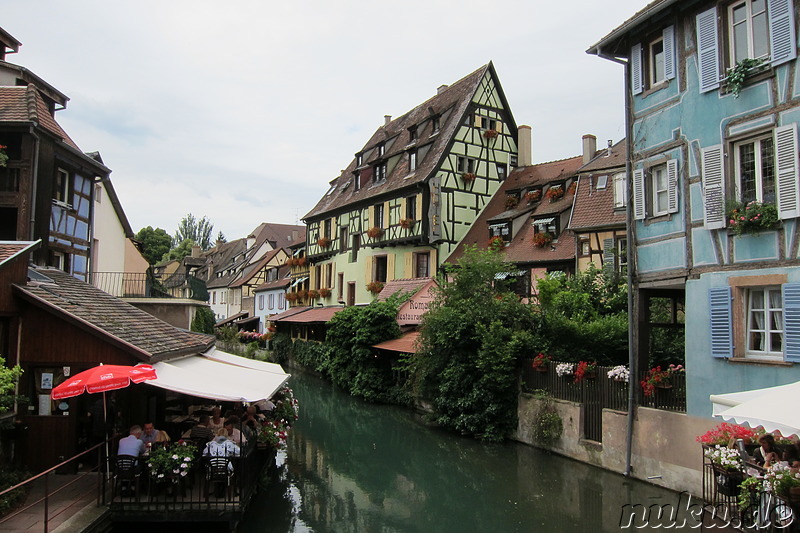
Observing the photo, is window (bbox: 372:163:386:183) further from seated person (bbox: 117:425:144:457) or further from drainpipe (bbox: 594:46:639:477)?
seated person (bbox: 117:425:144:457)

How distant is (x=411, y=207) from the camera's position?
93.9 ft

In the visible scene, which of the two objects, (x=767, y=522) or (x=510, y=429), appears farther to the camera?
(x=510, y=429)

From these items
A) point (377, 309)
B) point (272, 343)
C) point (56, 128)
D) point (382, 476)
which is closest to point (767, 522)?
point (382, 476)

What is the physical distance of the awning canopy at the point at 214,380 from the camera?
29.0 feet

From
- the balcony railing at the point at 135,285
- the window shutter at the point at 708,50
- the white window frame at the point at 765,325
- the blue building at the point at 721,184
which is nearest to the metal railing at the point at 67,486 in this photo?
the blue building at the point at 721,184

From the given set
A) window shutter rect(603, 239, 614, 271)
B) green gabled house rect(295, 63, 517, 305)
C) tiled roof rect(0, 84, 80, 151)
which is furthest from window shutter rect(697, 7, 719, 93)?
green gabled house rect(295, 63, 517, 305)

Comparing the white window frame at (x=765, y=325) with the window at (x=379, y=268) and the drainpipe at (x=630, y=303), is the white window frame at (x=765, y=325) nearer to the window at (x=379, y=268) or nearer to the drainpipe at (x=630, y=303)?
the drainpipe at (x=630, y=303)

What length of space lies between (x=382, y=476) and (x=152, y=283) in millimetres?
11870

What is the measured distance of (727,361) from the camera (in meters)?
10.2

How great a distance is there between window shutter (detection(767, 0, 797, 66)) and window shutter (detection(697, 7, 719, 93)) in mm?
958

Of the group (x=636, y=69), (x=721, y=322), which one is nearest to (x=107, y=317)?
(x=721, y=322)

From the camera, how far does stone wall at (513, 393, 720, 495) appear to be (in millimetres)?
10883

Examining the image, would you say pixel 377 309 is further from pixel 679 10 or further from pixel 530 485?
pixel 679 10

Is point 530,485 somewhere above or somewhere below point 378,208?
below
